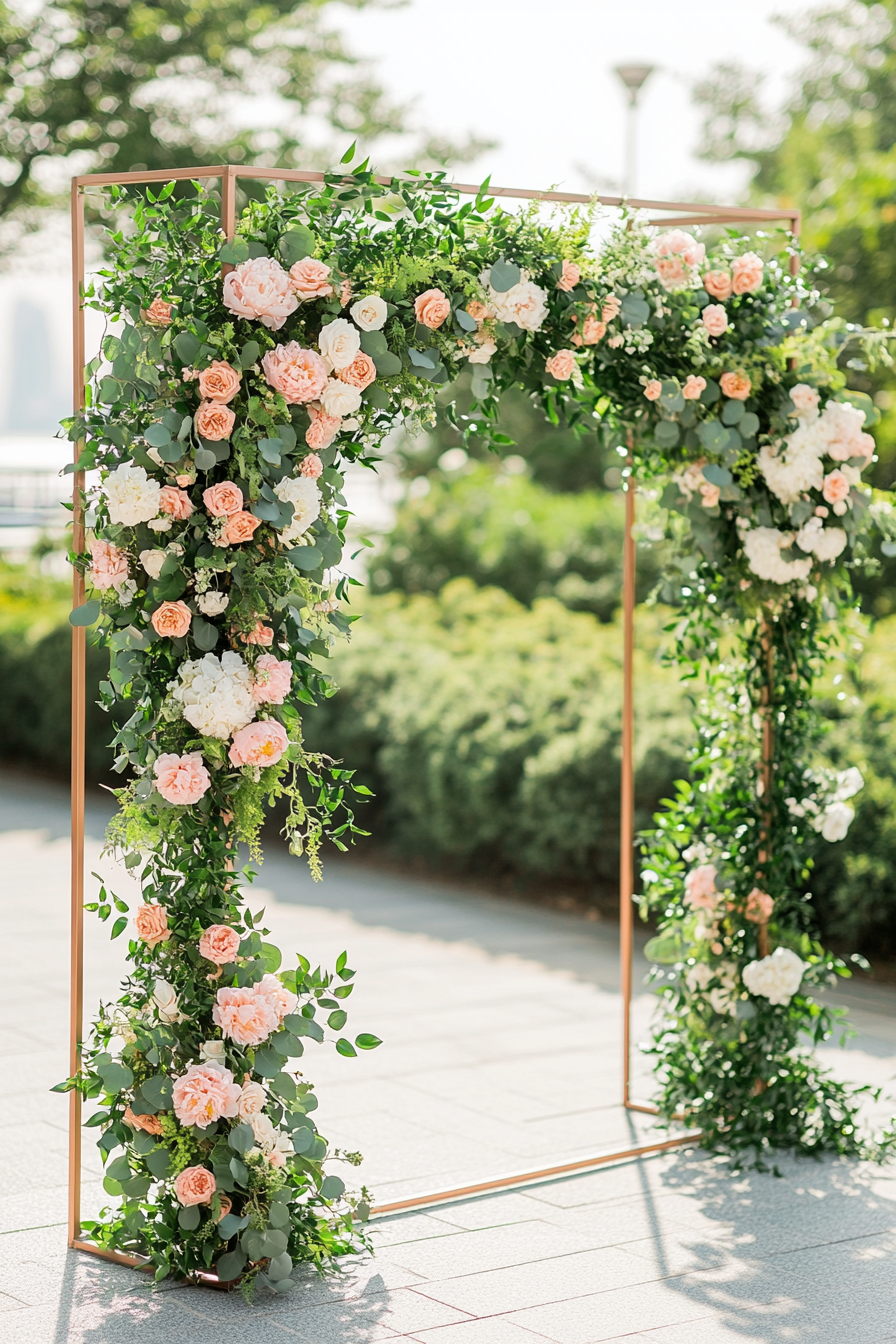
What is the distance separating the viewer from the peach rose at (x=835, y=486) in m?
4.04

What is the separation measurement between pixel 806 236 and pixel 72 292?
9.24 m

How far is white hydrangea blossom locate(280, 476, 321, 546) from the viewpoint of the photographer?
10.5 ft

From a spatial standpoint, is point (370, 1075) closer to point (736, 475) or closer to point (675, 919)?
point (675, 919)

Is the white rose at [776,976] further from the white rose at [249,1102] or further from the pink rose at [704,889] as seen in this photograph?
the white rose at [249,1102]

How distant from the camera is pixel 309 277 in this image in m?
3.18

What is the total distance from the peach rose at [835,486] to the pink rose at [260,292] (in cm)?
157

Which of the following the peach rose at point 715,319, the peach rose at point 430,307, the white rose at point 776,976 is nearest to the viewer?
the peach rose at point 430,307

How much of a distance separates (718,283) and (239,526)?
155 centimetres

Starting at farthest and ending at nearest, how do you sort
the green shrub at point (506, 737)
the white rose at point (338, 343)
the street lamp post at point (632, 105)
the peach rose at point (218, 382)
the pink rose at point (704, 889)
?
the street lamp post at point (632, 105) → the green shrub at point (506, 737) → the pink rose at point (704, 889) → the white rose at point (338, 343) → the peach rose at point (218, 382)

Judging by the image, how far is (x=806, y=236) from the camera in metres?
11.6

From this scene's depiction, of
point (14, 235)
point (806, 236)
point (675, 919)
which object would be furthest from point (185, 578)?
point (14, 235)

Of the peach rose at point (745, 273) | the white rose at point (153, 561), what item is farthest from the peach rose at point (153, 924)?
the peach rose at point (745, 273)

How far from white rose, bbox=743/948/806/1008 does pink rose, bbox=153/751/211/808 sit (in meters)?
1.77

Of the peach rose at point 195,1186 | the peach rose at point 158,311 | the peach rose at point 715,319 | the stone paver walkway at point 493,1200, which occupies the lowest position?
the stone paver walkway at point 493,1200
